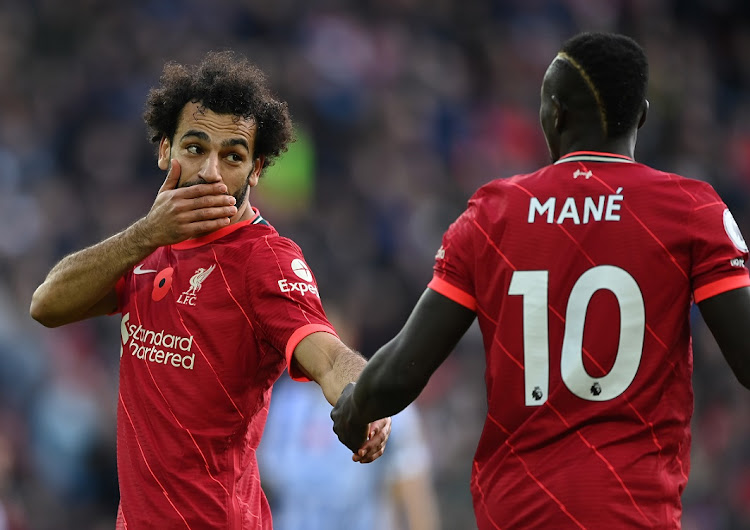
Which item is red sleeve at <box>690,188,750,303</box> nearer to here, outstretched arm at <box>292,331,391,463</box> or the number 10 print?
the number 10 print

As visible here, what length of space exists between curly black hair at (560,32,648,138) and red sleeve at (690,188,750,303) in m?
0.36

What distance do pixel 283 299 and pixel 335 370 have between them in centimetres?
34

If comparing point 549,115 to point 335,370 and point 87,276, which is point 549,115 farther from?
point 87,276

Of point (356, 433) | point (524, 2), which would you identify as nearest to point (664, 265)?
point (356, 433)

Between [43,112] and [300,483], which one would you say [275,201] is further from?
A: [300,483]

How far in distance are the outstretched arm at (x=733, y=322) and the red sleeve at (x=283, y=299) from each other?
132 centimetres

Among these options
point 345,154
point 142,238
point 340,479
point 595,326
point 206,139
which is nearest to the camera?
point 595,326

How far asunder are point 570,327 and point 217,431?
1.38m

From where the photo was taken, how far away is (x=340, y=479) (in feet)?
21.9

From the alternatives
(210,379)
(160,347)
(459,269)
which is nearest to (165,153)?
(160,347)

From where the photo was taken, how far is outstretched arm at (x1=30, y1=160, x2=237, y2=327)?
4.00 m

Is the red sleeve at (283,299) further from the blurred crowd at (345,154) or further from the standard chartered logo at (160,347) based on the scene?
the blurred crowd at (345,154)

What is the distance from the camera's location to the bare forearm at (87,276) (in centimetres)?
412

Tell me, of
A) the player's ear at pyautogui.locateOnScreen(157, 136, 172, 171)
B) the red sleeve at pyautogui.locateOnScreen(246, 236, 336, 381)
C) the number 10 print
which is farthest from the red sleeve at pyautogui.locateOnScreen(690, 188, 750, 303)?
the player's ear at pyautogui.locateOnScreen(157, 136, 172, 171)
